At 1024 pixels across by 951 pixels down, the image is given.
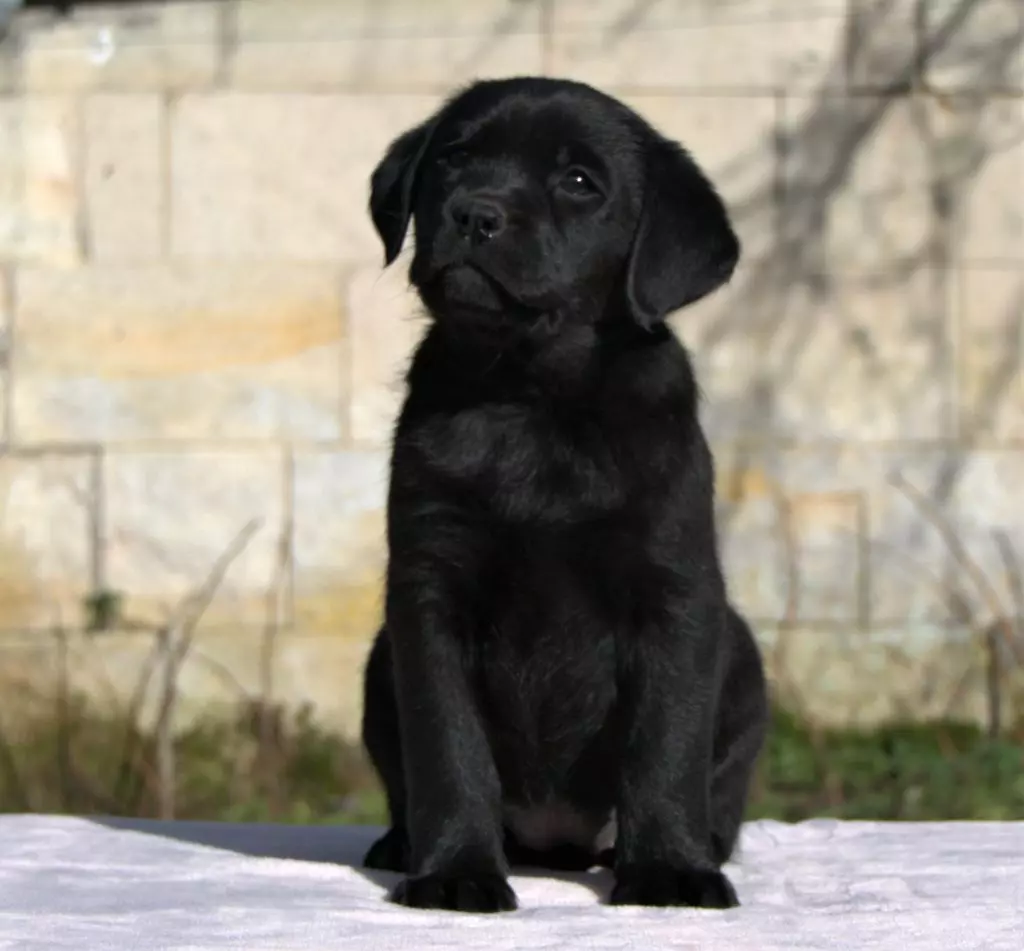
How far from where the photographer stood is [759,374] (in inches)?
220

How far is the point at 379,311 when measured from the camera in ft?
18.1

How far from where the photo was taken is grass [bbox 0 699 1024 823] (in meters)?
5.03

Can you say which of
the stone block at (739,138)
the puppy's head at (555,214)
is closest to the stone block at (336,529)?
the stone block at (739,138)

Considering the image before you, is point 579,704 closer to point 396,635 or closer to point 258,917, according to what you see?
point 396,635

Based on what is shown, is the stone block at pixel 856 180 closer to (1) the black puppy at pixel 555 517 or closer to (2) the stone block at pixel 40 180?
(2) the stone block at pixel 40 180

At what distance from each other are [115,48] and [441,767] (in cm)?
315

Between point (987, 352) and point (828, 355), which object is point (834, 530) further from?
point (987, 352)

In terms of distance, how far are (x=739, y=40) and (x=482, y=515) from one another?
2.93 metres

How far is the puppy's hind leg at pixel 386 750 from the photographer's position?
11.0 feet

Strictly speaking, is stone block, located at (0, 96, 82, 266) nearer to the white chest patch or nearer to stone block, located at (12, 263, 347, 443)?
stone block, located at (12, 263, 347, 443)

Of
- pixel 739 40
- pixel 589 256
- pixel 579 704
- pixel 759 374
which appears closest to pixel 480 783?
pixel 579 704

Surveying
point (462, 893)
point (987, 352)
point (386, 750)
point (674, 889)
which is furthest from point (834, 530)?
point (462, 893)

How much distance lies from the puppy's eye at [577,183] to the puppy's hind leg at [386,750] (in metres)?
0.75

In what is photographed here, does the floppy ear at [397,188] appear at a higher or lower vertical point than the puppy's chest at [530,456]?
higher
